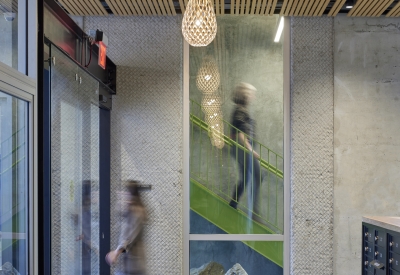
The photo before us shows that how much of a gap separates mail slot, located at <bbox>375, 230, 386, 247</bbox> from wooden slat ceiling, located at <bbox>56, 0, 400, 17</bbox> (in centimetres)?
238

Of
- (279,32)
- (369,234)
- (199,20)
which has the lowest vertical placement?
(369,234)

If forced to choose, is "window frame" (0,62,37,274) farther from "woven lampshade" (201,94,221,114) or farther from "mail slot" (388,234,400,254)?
"woven lampshade" (201,94,221,114)

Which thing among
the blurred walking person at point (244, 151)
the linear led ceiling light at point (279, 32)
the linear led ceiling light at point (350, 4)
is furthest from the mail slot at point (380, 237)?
the linear led ceiling light at point (279, 32)

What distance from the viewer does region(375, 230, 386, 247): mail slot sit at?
4.05m

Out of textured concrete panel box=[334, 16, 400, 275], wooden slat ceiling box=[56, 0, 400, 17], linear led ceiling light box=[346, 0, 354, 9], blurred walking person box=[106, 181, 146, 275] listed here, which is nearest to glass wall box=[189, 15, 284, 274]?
wooden slat ceiling box=[56, 0, 400, 17]

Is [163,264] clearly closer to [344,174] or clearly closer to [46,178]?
[344,174]

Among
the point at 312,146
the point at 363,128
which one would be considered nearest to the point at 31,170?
the point at 312,146

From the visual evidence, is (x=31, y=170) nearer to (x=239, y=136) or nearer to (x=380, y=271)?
(x=380, y=271)

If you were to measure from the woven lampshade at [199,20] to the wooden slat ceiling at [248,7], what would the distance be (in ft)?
3.91

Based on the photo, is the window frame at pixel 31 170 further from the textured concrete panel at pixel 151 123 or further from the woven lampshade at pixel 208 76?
the woven lampshade at pixel 208 76

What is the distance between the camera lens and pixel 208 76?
20.2ft

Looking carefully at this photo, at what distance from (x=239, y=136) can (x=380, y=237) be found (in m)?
2.32

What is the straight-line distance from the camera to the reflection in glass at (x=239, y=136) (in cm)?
609

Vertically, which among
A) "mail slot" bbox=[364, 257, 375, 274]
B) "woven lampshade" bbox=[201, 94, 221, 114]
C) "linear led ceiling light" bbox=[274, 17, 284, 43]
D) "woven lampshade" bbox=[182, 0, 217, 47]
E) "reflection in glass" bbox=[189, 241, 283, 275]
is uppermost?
"linear led ceiling light" bbox=[274, 17, 284, 43]
